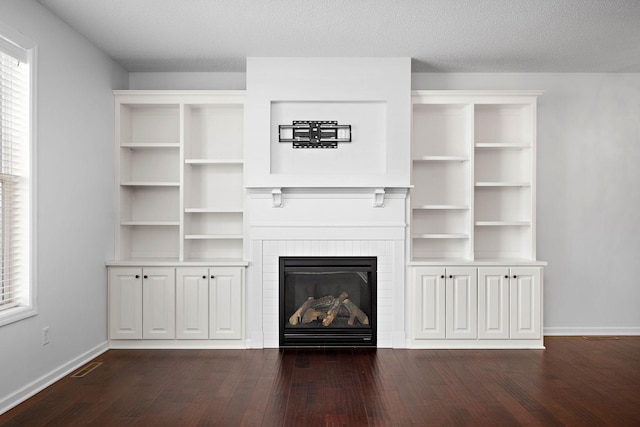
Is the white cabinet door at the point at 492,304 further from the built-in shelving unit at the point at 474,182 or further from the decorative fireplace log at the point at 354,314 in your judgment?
the decorative fireplace log at the point at 354,314

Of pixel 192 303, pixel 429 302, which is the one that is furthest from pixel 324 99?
pixel 192 303

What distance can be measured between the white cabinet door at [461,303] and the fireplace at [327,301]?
693 millimetres

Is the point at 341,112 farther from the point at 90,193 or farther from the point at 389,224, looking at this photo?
the point at 90,193

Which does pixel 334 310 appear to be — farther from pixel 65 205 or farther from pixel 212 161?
pixel 65 205

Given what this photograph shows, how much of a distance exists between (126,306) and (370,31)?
326 centimetres

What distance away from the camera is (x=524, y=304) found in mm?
4973

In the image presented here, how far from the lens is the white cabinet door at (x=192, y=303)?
493 cm

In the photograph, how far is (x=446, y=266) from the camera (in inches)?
194

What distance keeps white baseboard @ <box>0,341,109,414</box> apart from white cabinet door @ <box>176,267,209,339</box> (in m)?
0.73

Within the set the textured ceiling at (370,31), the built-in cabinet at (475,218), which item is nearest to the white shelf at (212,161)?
the textured ceiling at (370,31)

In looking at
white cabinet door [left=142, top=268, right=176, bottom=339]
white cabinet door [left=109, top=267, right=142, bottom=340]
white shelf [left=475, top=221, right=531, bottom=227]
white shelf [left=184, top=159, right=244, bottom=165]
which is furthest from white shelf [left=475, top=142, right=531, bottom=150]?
white cabinet door [left=109, top=267, right=142, bottom=340]

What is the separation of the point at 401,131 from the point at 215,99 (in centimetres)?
179

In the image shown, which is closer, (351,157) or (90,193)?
(90,193)

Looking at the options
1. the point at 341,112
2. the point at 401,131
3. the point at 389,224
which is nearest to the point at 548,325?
the point at 389,224
